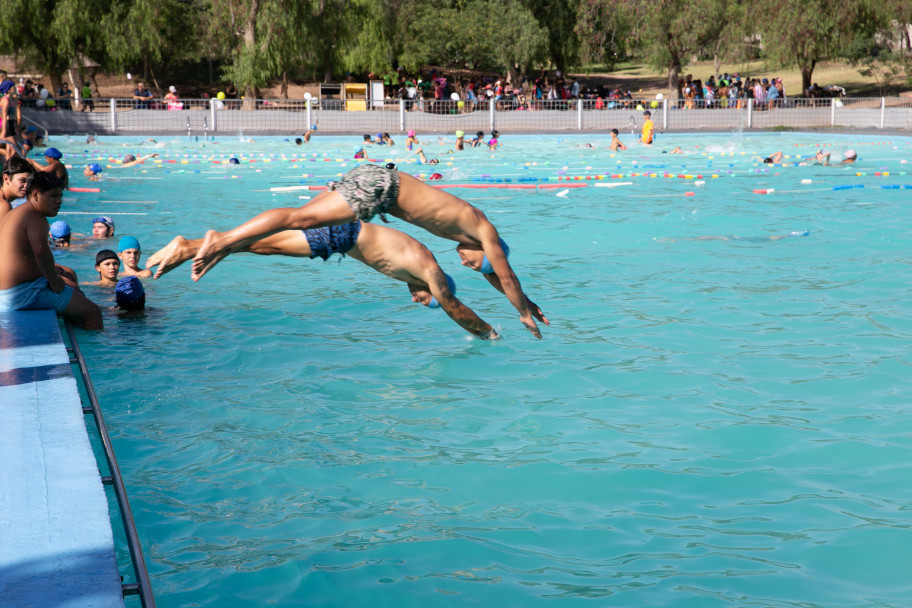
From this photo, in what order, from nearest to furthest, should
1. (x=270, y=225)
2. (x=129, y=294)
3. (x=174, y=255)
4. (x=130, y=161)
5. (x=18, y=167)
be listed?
1. (x=270, y=225)
2. (x=174, y=255)
3. (x=18, y=167)
4. (x=129, y=294)
5. (x=130, y=161)

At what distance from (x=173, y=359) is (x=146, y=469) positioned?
7.87 feet

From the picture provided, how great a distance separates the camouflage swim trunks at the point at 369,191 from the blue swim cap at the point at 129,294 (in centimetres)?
404

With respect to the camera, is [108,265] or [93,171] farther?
[93,171]

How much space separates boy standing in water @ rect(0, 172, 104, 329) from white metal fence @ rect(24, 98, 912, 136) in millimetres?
26109

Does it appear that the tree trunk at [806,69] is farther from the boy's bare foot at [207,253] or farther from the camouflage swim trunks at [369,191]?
the boy's bare foot at [207,253]

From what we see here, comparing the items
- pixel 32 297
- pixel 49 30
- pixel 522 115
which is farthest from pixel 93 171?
pixel 49 30

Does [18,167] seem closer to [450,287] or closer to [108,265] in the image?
[108,265]

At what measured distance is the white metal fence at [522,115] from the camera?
105 feet

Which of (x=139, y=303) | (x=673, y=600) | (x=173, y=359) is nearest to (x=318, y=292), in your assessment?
(x=139, y=303)

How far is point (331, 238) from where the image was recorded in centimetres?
609

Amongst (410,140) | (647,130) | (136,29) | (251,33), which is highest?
(136,29)

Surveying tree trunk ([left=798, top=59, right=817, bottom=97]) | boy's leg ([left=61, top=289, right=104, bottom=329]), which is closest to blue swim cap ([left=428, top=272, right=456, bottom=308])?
boy's leg ([left=61, top=289, right=104, bottom=329])

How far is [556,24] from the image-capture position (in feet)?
136

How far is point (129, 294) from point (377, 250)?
11.5 feet
